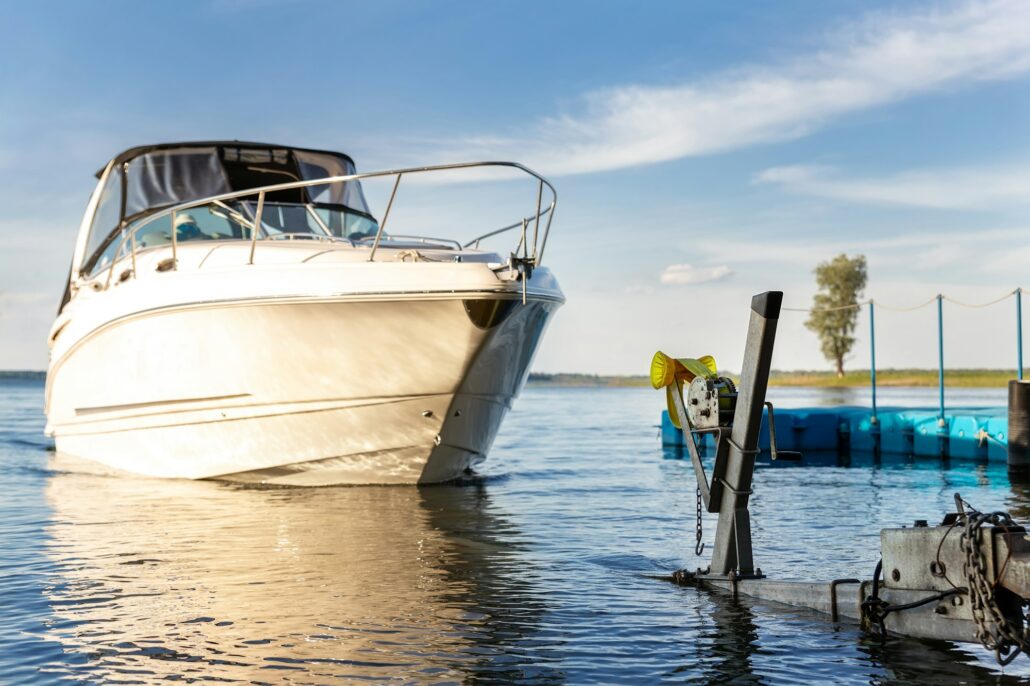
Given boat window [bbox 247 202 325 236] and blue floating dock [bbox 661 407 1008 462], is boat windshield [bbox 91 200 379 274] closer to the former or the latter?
boat window [bbox 247 202 325 236]

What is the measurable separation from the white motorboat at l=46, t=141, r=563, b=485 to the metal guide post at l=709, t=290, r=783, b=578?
3.86 metres

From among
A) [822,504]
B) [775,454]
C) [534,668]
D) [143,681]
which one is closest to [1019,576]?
[775,454]

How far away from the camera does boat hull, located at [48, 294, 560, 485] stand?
968 cm

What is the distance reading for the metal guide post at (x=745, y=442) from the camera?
5836mm

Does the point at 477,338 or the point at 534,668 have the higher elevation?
the point at 477,338

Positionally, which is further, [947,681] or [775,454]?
[775,454]

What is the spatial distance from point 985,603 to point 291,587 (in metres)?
4.31

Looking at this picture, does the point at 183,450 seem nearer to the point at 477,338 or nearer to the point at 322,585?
the point at 477,338

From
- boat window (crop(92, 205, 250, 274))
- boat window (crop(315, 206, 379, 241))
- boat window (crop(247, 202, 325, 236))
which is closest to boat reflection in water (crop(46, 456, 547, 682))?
boat window (crop(92, 205, 250, 274))

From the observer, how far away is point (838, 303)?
74562 millimetres

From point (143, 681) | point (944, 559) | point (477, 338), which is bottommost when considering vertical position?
point (143, 681)

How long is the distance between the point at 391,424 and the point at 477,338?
57.8 inches

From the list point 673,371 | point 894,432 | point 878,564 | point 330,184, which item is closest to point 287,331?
point 330,184

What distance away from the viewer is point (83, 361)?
12.5 meters
